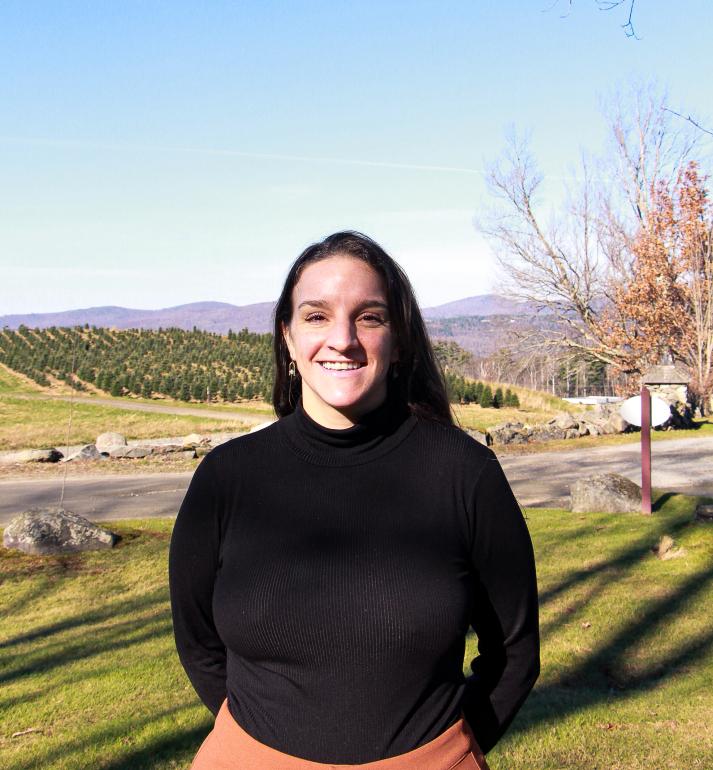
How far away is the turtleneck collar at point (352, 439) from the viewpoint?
78.7 inches

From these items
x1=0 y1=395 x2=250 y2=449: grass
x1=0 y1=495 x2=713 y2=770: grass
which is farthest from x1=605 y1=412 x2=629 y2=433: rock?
x1=0 y1=495 x2=713 y2=770: grass

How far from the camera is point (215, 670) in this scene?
2.15 metres

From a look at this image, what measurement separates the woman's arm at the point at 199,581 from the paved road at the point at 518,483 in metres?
9.61

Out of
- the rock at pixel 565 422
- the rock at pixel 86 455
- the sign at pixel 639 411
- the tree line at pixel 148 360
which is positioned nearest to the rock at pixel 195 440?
the rock at pixel 86 455

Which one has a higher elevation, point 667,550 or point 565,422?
point 667,550

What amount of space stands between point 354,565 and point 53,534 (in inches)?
308

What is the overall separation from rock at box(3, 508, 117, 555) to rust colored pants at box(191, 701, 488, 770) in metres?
7.57

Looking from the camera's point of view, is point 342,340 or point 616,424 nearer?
point 342,340

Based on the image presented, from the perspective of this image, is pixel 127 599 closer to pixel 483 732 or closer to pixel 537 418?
pixel 483 732

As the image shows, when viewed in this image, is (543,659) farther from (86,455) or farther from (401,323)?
A: (86,455)

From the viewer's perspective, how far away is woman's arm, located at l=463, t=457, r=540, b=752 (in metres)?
1.92

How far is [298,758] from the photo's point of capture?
1.80 m

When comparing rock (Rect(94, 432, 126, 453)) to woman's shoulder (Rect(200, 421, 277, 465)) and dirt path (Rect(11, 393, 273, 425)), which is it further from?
woman's shoulder (Rect(200, 421, 277, 465))

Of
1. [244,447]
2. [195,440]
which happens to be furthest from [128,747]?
[195,440]
